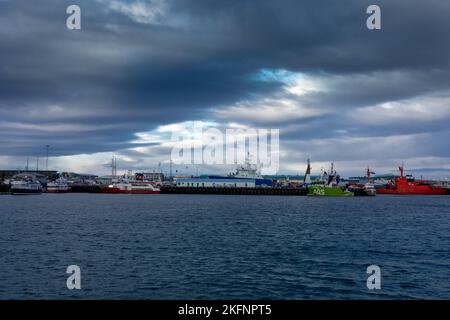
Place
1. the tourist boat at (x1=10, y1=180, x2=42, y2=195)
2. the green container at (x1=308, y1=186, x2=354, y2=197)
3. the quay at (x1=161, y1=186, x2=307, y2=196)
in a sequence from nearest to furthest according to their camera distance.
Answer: the tourist boat at (x1=10, y1=180, x2=42, y2=195) < the green container at (x1=308, y1=186, x2=354, y2=197) < the quay at (x1=161, y1=186, x2=307, y2=196)

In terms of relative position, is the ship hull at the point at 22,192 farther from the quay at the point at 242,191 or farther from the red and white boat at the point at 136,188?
the quay at the point at 242,191

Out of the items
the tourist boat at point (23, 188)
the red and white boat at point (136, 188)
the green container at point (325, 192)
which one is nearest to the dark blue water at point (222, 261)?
the green container at point (325, 192)

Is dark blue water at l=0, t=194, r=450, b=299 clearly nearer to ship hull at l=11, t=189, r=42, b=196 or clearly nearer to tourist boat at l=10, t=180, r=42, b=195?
tourist boat at l=10, t=180, r=42, b=195

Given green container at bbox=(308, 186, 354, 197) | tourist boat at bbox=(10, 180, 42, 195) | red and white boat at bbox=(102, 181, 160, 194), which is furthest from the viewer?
red and white boat at bbox=(102, 181, 160, 194)

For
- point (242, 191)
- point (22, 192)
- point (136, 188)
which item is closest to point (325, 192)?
point (242, 191)

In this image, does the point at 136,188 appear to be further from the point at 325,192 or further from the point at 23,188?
the point at 325,192

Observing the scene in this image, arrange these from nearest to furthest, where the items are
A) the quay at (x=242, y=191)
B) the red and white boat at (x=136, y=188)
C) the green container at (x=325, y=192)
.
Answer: the green container at (x=325, y=192), the quay at (x=242, y=191), the red and white boat at (x=136, y=188)

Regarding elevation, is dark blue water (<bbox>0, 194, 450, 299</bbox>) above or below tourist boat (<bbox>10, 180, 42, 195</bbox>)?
below

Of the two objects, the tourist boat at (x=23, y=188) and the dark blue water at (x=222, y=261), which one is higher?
the tourist boat at (x=23, y=188)

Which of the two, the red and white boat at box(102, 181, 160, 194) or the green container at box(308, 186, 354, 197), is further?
the red and white boat at box(102, 181, 160, 194)

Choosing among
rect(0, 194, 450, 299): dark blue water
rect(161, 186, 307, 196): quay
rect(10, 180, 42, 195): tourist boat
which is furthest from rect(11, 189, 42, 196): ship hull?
rect(0, 194, 450, 299): dark blue water

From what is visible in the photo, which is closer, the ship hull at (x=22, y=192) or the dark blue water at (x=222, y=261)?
the dark blue water at (x=222, y=261)
